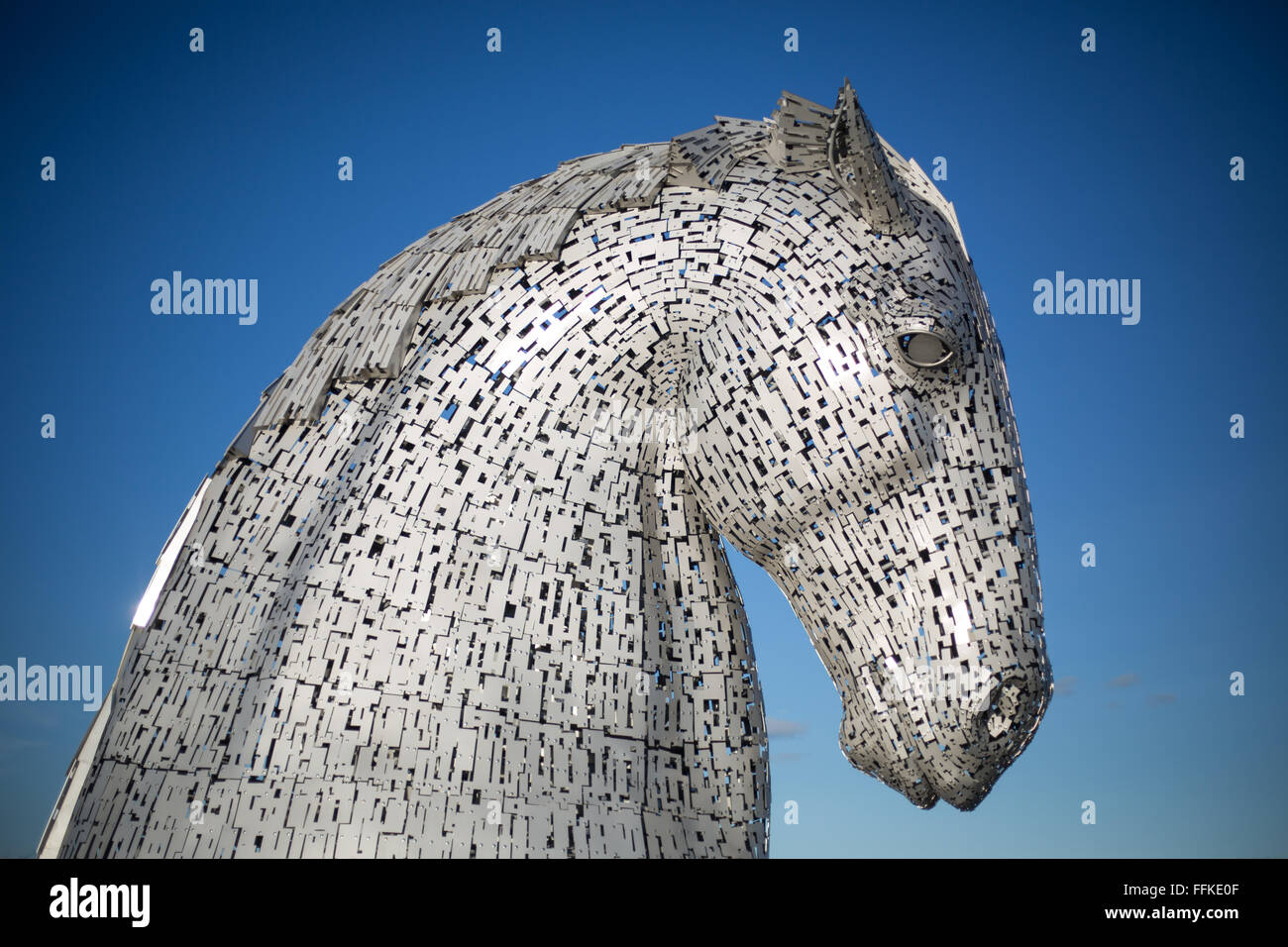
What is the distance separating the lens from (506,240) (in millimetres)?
3527

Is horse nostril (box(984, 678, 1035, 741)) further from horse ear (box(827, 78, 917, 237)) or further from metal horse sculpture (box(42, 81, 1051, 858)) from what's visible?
horse ear (box(827, 78, 917, 237))

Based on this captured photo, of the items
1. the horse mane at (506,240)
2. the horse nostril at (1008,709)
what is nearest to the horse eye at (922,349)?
the horse mane at (506,240)

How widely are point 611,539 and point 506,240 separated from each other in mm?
1016

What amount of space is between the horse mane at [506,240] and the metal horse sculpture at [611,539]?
0.04 feet

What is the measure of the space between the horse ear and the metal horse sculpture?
0.04 feet

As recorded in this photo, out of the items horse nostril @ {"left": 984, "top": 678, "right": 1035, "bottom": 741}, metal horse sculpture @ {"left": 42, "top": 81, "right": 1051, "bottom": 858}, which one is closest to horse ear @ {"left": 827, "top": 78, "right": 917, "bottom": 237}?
metal horse sculpture @ {"left": 42, "top": 81, "right": 1051, "bottom": 858}

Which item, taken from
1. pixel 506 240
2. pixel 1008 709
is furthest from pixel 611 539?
pixel 1008 709

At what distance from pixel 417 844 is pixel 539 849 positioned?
0.33 metres

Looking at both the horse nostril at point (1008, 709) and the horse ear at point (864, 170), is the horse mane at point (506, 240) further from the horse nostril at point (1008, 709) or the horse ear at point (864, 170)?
the horse nostril at point (1008, 709)

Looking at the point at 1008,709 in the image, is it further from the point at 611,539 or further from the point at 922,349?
the point at 611,539

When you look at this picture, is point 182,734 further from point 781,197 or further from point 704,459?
point 781,197

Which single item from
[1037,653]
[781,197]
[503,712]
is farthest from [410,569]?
[1037,653]
